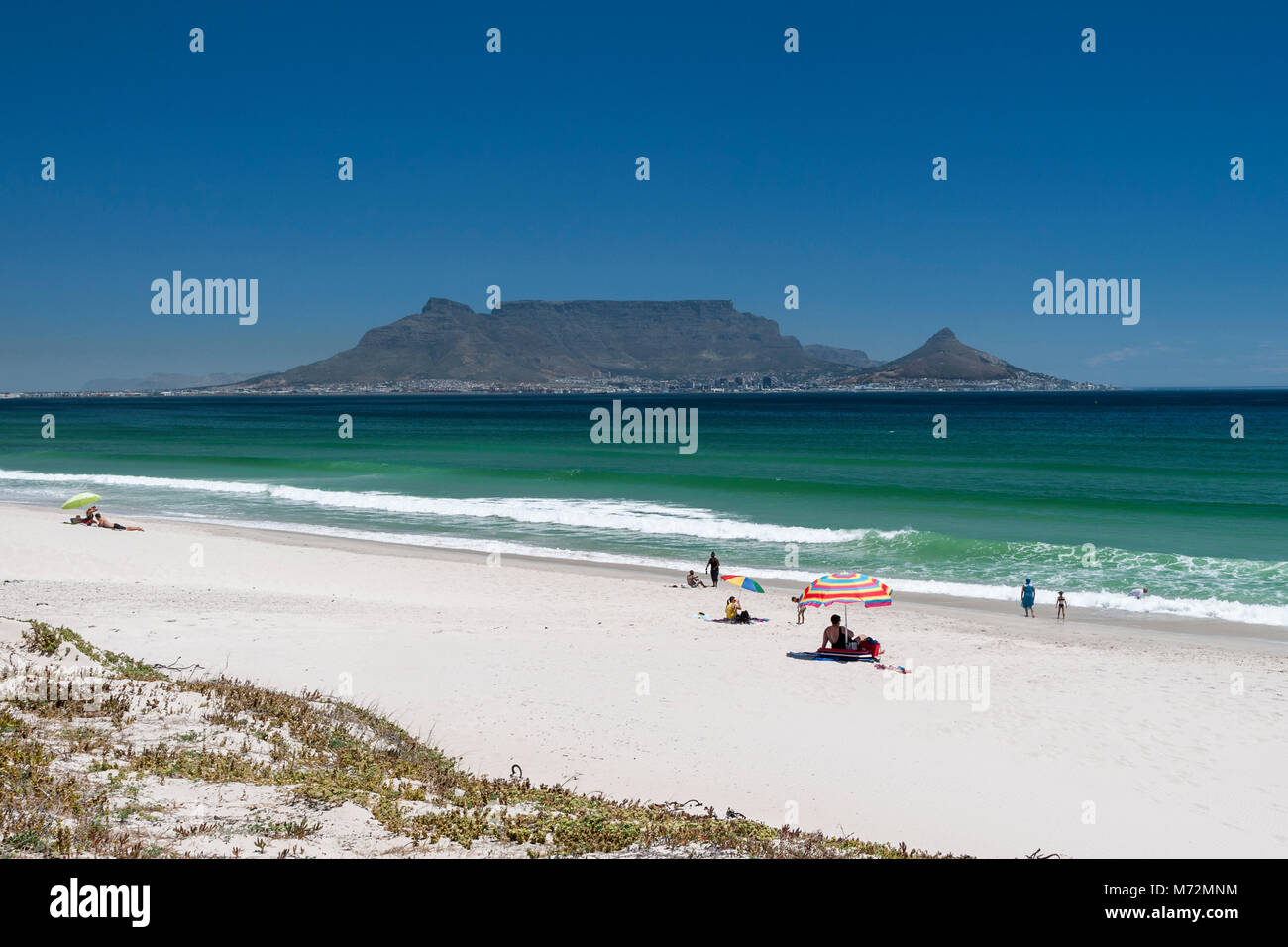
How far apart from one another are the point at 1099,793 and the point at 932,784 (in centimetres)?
194

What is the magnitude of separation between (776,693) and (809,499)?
93.8 ft

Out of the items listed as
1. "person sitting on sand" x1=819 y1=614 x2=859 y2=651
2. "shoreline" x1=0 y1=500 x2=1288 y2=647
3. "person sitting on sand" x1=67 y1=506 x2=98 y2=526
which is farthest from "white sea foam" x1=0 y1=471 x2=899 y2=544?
"person sitting on sand" x1=819 y1=614 x2=859 y2=651

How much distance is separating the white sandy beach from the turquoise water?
5.28 m

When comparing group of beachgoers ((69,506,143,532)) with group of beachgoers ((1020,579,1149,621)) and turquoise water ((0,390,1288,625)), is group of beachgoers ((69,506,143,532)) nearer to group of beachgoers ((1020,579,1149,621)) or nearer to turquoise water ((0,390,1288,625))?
turquoise water ((0,390,1288,625))

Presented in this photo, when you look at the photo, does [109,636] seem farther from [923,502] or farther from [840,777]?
[923,502]

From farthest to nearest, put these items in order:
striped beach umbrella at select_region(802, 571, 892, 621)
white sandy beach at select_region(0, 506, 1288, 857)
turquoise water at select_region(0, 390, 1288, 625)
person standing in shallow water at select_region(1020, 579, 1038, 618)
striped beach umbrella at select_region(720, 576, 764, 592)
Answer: turquoise water at select_region(0, 390, 1288, 625) < striped beach umbrella at select_region(720, 576, 764, 592) < person standing in shallow water at select_region(1020, 579, 1038, 618) < striped beach umbrella at select_region(802, 571, 892, 621) < white sandy beach at select_region(0, 506, 1288, 857)

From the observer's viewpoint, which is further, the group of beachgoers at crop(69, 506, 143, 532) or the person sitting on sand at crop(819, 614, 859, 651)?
the group of beachgoers at crop(69, 506, 143, 532)

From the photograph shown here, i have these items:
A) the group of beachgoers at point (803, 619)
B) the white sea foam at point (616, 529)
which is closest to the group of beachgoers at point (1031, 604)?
the white sea foam at point (616, 529)

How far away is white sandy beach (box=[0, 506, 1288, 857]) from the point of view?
9.53 metres

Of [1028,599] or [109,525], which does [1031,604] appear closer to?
[1028,599]
